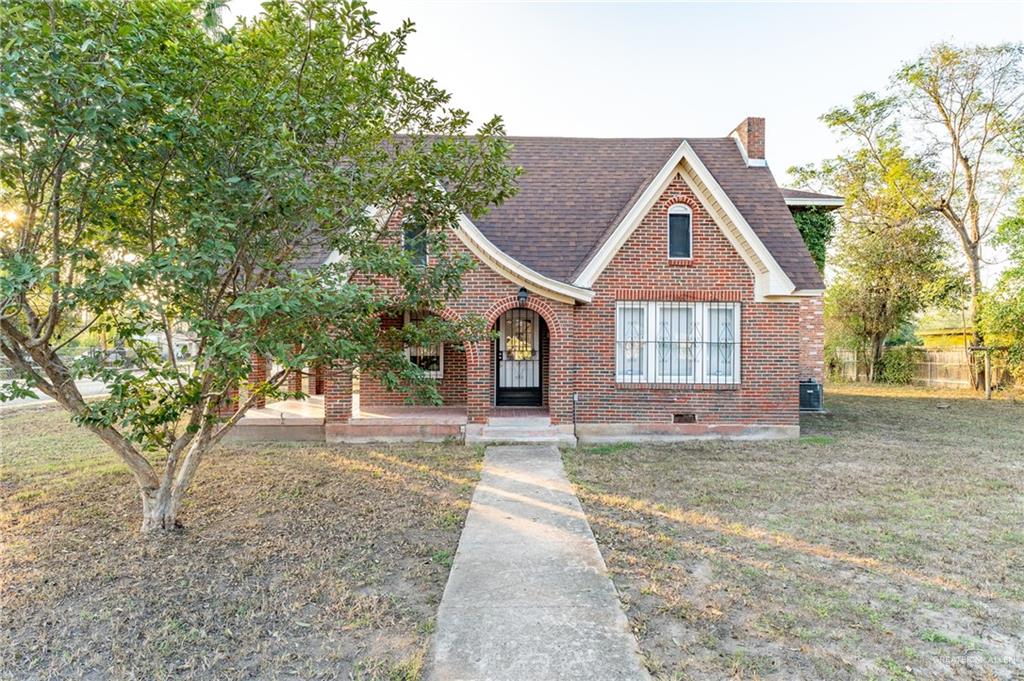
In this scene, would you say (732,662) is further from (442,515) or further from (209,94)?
(209,94)

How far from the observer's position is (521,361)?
12.2 metres

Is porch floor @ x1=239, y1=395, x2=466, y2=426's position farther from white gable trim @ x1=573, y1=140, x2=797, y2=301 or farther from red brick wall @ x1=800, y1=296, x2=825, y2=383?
red brick wall @ x1=800, y1=296, x2=825, y2=383

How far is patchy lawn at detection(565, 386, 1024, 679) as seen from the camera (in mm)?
3369

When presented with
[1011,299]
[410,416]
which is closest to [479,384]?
[410,416]

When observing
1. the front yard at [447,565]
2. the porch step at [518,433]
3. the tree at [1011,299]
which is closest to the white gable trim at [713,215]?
the porch step at [518,433]

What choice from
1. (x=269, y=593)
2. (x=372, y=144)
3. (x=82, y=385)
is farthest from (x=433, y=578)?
(x=82, y=385)

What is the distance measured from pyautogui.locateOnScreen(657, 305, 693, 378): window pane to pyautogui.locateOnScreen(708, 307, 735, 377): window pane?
0.41m

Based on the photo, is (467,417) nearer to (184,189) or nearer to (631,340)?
(631,340)

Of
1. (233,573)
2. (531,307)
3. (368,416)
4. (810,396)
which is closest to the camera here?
(233,573)

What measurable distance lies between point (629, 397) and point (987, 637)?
6.99 meters

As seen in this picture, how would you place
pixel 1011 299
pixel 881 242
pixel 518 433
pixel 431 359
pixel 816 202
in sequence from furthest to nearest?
pixel 881 242, pixel 1011 299, pixel 816 202, pixel 431 359, pixel 518 433

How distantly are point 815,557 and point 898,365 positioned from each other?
24.4 metres

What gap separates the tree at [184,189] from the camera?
3656 millimetres

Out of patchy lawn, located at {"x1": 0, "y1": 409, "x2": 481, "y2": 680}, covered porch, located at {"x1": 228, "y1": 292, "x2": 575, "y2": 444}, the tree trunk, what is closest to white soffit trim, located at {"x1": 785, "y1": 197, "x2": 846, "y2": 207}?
covered porch, located at {"x1": 228, "y1": 292, "x2": 575, "y2": 444}
